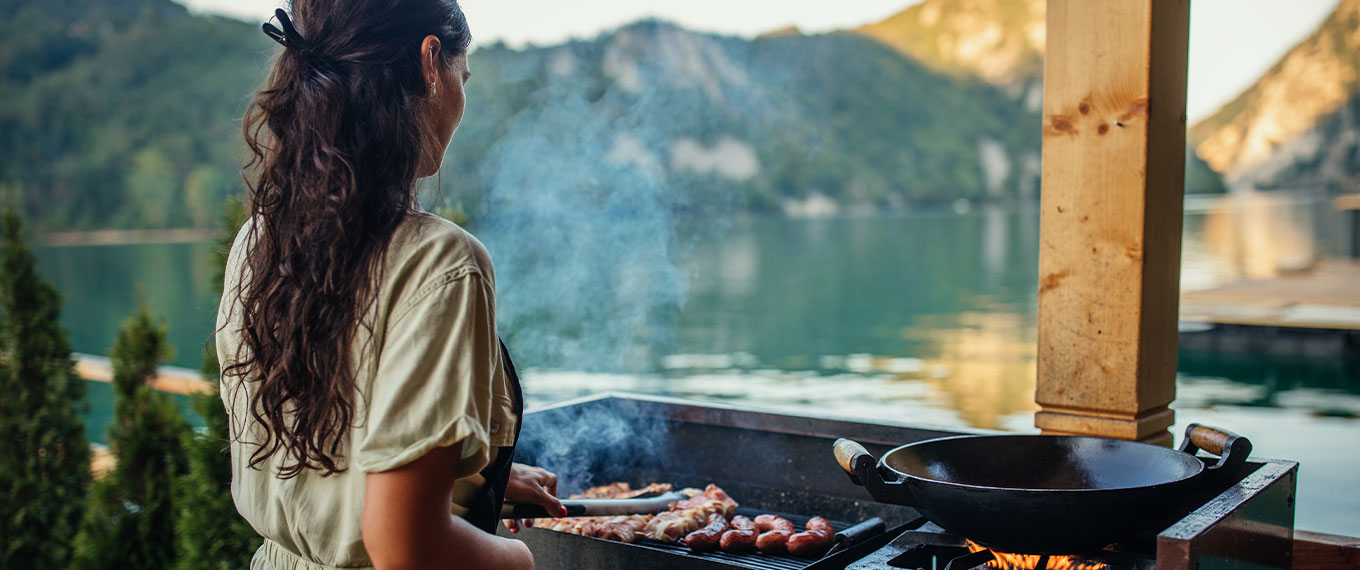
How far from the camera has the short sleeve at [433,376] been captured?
3.43 ft

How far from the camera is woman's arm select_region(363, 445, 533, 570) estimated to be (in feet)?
3.46

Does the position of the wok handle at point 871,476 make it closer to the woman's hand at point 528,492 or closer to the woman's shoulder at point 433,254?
the woman's hand at point 528,492

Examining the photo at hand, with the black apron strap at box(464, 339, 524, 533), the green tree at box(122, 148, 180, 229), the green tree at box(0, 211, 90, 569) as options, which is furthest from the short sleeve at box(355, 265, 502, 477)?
the green tree at box(122, 148, 180, 229)

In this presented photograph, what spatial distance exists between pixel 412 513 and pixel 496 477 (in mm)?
258

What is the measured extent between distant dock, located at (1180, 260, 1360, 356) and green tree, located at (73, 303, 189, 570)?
39.8 feet

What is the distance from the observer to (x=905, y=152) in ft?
197

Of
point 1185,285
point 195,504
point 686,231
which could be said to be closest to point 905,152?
point 686,231

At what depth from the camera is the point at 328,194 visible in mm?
1138

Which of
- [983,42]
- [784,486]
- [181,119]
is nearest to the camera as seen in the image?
[784,486]

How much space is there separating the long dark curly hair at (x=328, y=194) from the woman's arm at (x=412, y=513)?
0.14 m

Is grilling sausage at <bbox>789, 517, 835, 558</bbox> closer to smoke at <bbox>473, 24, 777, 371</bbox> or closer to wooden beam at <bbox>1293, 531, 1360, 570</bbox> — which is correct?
wooden beam at <bbox>1293, 531, 1360, 570</bbox>

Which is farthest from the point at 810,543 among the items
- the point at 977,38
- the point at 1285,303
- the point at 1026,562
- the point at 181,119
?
the point at 977,38

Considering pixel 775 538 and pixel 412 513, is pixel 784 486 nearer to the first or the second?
pixel 775 538

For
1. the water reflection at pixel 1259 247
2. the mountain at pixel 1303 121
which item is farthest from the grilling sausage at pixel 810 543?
the mountain at pixel 1303 121
